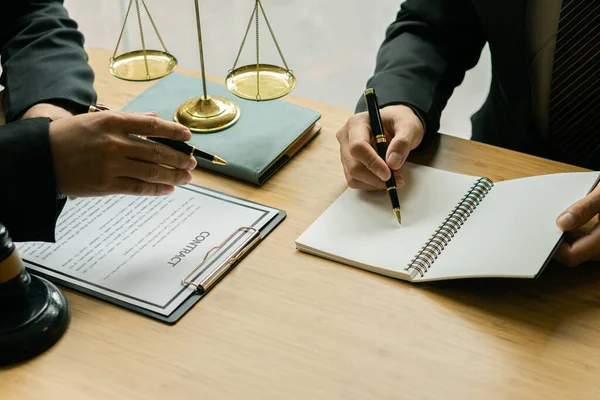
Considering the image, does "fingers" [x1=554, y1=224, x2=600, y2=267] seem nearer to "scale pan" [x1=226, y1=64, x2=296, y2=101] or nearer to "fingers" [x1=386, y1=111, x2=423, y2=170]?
"fingers" [x1=386, y1=111, x2=423, y2=170]

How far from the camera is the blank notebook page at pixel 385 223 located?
1087 millimetres

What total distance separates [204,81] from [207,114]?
6cm

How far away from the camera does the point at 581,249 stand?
41.4 inches

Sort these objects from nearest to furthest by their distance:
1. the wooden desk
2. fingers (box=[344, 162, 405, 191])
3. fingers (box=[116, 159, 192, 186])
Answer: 1. the wooden desk
2. fingers (box=[116, 159, 192, 186])
3. fingers (box=[344, 162, 405, 191])

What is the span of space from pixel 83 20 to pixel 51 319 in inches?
87.8

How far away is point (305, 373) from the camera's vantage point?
2.98ft

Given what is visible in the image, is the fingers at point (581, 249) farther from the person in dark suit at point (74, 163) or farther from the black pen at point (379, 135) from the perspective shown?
the person in dark suit at point (74, 163)

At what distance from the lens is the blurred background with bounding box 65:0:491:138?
9.05 feet

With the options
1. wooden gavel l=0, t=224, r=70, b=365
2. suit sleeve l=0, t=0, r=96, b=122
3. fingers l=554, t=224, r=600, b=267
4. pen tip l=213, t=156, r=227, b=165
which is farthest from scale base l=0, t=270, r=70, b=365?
fingers l=554, t=224, r=600, b=267

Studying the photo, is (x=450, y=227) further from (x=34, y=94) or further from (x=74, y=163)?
(x=34, y=94)

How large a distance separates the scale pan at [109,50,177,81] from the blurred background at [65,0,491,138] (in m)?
1.38

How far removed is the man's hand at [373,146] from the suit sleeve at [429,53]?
0.20 feet

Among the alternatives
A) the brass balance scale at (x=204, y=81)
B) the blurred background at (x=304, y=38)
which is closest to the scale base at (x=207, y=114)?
the brass balance scale at (x=204, y=81)

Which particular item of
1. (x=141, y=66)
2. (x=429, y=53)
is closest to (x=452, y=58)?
(x=429, y=53)
